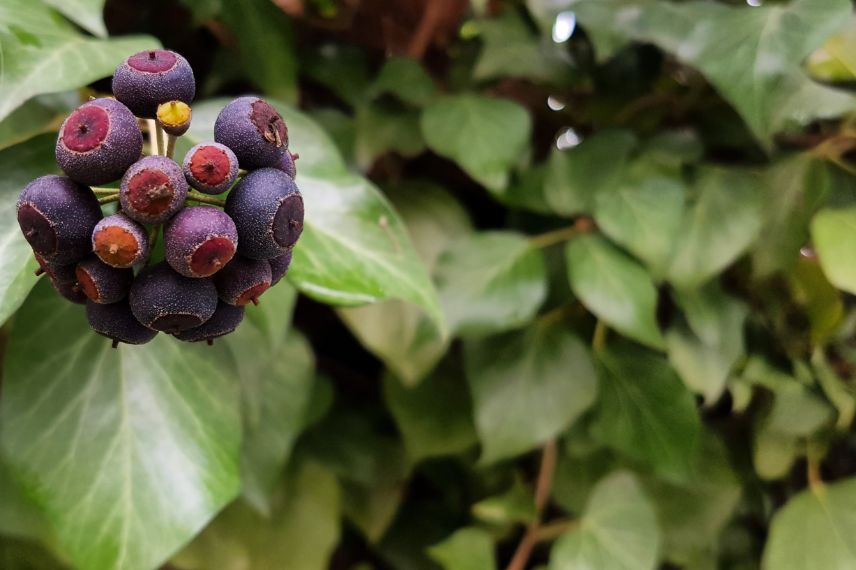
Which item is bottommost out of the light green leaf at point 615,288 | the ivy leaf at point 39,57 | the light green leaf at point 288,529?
the light green leaf at point 288,529

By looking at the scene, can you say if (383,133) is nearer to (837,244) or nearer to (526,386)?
(526,386)

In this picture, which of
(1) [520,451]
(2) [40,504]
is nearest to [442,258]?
(1) [520,451]

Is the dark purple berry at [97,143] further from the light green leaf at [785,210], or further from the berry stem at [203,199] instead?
the light green leaf at [785,210]

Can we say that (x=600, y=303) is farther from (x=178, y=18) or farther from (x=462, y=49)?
(x=178, y=18)

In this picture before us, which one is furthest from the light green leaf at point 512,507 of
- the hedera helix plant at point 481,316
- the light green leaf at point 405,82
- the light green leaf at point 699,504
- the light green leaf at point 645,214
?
the light green leaf at point 405,82

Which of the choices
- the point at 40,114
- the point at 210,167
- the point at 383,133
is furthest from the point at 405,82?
the point at 210,167

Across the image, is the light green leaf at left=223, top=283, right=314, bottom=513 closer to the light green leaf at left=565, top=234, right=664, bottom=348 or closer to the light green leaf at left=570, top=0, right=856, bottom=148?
the light green leaf at left=565, top=234, right=664, bottom=348
